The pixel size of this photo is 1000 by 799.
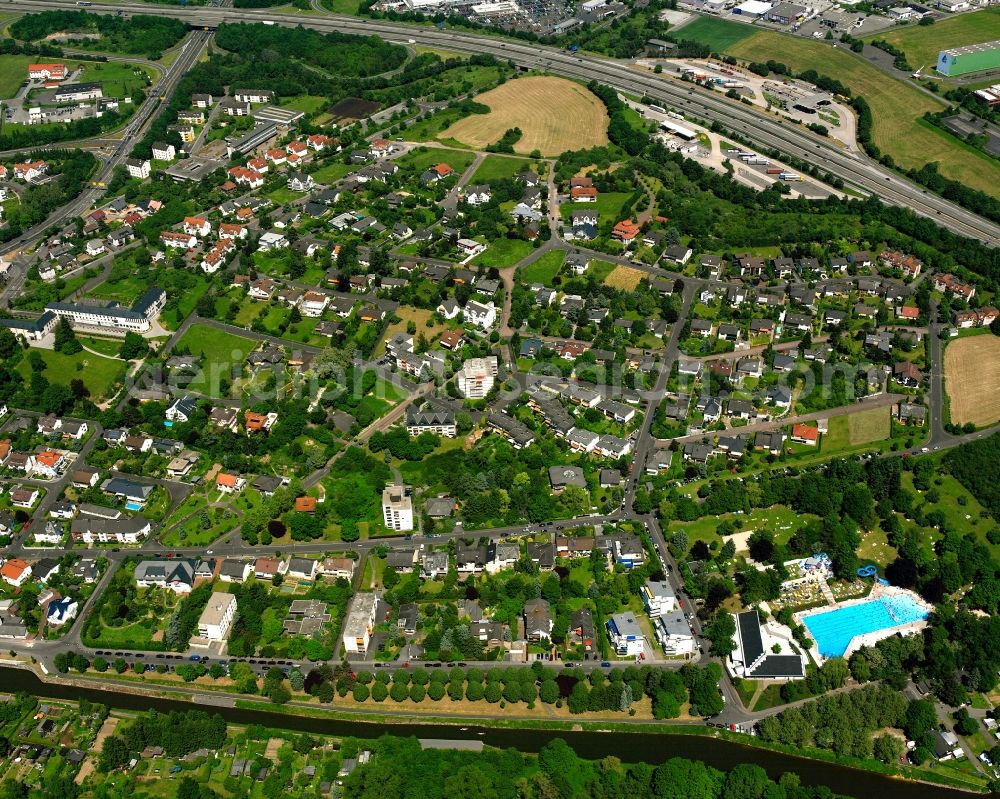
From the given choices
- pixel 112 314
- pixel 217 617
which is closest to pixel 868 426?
pixel 217 617

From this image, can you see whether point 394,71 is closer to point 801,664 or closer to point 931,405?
point 931,405

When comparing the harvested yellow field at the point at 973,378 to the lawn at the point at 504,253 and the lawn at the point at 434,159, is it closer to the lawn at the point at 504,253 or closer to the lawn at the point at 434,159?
the lawn at the point at 504,253

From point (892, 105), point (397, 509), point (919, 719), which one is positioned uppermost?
point (892, 105)

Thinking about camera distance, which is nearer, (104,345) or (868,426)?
(868,426)

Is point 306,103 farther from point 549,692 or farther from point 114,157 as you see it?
point 549,692

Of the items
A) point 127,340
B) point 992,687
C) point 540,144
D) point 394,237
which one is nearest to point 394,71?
point 540,144

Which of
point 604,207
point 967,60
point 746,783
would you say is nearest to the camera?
point 746,783
